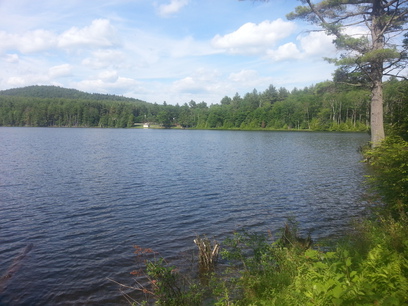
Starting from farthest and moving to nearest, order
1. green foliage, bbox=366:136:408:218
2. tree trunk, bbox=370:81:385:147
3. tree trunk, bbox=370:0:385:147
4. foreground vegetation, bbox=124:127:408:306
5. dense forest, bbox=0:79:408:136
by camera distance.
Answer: dense forest, bbox=0:79:408:136
tree trunk, bbox=370:81:385:147
tree trunk, bbox=370:0:385:147
green foliage, bbox=366:136:408:218
foreground vegetation, bbox=124:127:408:306

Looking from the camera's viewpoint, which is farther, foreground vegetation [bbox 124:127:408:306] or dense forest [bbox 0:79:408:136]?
dense forest [bbox 0:79:408:136]

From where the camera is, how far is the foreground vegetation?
12.8 feet

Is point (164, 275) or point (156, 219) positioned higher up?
point (164, 275)

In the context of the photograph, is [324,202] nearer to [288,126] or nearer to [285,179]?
[285,179]

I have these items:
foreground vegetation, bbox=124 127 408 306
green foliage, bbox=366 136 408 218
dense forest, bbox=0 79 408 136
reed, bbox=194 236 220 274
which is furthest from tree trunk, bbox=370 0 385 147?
dense forest, bbox=0 79 408 136

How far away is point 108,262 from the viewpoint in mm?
9555

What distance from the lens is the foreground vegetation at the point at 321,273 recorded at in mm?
3912

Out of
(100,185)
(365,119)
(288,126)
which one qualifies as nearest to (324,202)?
(100,185)

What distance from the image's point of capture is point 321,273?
5105 mm

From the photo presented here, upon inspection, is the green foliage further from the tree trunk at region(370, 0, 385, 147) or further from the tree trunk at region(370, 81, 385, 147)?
the tree trunk at region(370, 81, 385, 147)

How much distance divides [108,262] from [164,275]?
4117 millimetres

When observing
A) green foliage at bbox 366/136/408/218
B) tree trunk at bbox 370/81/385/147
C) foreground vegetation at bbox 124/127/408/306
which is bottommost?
foreground vegetation at bbox 124/127/408/306

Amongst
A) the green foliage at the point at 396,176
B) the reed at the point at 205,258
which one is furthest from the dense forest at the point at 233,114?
the reed at the point at 205,258

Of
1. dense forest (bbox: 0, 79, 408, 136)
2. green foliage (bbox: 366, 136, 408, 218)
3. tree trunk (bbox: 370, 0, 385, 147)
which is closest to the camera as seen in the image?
green foliage (bbox: 366, 136, 408, 218)
